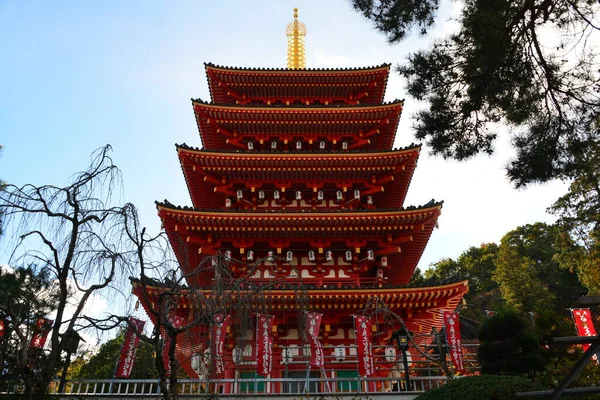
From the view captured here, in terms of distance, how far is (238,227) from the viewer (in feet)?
46.4

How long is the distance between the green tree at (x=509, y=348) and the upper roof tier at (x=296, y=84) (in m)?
11.3

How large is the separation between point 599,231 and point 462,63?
1777 centimetres

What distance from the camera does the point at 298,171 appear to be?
634 inches

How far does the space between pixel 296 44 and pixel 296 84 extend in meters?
7.76

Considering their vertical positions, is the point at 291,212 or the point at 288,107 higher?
the point at 288,107

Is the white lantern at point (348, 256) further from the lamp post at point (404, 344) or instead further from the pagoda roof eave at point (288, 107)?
the pagoda roof eave at point (288, 107)

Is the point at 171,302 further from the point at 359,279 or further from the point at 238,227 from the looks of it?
the point at 359,279

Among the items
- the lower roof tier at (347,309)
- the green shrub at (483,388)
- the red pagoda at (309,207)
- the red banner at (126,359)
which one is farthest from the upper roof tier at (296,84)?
the green shrub at (483,388)

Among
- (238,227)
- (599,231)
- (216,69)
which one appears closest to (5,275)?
(238,227)

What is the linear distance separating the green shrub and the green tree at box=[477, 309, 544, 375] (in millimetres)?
3275

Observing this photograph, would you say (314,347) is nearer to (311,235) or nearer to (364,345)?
(364,345)

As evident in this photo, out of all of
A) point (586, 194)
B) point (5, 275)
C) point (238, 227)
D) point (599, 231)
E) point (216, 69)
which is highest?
point (216, 69)

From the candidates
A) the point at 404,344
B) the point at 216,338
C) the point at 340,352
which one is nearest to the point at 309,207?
the point at 340,352

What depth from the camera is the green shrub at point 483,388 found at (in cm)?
743
